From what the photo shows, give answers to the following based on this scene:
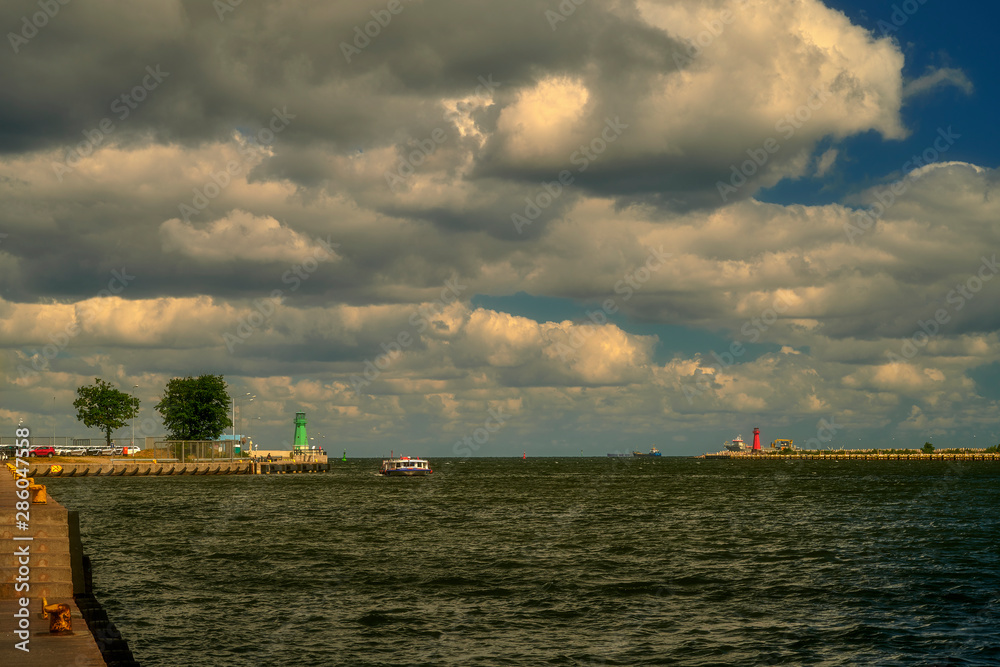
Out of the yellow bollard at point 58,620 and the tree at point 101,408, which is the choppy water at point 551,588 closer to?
the yellow bollard at point 58,620

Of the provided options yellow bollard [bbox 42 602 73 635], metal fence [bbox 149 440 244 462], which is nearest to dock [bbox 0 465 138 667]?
yellow bollard [bbox 42 602 73 635]

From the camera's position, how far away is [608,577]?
3225 cm

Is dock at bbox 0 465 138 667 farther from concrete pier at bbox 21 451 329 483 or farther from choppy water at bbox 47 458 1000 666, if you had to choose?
concrete pier at bbox 21 451 329 483

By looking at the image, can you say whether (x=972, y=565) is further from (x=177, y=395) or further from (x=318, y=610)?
(x=177, y=395)

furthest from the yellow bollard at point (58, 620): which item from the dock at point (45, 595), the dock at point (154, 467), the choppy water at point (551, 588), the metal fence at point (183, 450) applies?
the metal fence at point (183, 450)

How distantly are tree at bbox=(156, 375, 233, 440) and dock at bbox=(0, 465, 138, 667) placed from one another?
143m

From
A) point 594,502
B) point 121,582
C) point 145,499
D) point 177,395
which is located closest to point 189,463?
point 177,395

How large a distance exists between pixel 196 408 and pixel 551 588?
140m

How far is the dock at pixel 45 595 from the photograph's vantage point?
11797 mm

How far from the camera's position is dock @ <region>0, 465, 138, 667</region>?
11.8m

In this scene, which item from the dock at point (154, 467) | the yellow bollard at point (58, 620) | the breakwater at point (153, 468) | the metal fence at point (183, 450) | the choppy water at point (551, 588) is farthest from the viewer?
the metal fence at point (183, 450)

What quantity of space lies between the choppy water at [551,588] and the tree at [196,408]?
100975 millimetres

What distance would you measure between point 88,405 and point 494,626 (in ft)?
490

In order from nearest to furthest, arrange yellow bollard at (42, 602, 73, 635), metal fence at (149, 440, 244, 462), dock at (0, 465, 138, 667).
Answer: dock at (0, 465, 138, 667) → yellow bollard at (42, 602, 73, 635) → metal fence at (149, 440, 244, 462)
